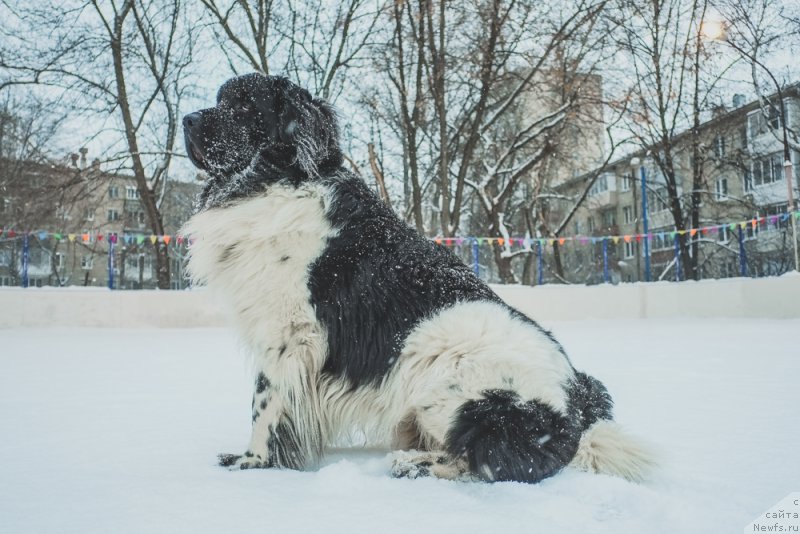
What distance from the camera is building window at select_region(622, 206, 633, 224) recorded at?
39.3m

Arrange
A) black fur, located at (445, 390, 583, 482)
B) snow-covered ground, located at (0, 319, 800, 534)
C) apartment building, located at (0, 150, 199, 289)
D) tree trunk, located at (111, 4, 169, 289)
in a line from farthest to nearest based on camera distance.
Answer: tree trunk, located at (111, 4, 169, 289)
apartment building, located at (0, 150, 199, 289)
black fur, located at (445, 390, 583, 482)
snow-covered ground, located at (0, 319, 800, 534)

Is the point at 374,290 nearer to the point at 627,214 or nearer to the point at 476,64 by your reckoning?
the point at 476,64

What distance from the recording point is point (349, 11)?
14.6 meters

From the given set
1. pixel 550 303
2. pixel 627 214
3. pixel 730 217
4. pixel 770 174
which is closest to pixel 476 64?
pixel 550 303

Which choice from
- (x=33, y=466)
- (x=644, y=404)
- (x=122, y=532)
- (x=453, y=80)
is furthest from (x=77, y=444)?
(x=453, y=80)

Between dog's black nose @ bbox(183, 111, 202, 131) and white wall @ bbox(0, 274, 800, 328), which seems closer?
dog's black nose @ bbox(183, 111, 202, 131)

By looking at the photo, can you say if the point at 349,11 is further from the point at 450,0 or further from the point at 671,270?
the point at 671,270

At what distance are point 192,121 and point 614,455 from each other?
228 cm

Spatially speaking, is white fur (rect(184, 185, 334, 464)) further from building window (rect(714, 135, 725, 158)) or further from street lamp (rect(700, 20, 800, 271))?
building window (rect(714, 135, 725, 158))

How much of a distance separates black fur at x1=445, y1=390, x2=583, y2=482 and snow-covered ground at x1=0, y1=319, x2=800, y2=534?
2.0 inches

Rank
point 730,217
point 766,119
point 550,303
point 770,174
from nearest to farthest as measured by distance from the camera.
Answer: point 550,303, point 766,119, point 730,217, point 770,174

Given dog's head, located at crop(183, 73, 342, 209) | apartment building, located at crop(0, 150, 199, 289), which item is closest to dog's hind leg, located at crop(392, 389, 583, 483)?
dog's head, located at crop(183, 73, 342, 209)

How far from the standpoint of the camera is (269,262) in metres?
2.26

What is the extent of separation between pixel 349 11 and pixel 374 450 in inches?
567
